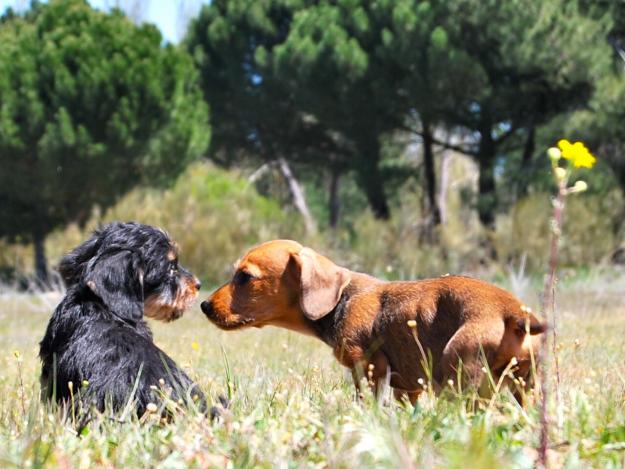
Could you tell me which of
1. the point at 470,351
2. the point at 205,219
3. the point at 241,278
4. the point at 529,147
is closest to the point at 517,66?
the point at 529,147

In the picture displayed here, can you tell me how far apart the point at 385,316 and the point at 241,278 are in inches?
37.9

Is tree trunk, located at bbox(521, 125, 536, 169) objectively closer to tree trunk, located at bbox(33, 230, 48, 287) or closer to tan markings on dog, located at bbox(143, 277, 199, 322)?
tree trunk, located at bbox(33, 230, 48, 287)

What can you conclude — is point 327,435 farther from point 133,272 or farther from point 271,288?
point 271,288

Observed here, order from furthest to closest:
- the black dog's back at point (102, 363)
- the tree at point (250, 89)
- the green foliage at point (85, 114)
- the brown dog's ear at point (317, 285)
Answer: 1. the tree at point (250, 89)
2. the green foliage at point (85, 114)
3. the brown dog's ear at point (317, 285)
4. the black dog's back at point (102, 363)

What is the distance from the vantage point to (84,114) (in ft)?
75.6

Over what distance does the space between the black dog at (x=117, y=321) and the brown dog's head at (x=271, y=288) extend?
24 cm

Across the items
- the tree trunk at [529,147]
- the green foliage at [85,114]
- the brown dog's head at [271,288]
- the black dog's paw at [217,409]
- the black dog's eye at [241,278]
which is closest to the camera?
the black dog's paw at [217,409]

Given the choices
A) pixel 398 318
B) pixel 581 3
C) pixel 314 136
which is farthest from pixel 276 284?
pixel 314 136

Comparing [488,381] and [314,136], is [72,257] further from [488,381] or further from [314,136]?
[314,136]

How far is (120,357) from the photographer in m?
4.28

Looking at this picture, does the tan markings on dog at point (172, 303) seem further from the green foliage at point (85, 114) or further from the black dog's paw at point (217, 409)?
the green foliage at point (85, 114)

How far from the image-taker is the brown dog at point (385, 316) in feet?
14.4

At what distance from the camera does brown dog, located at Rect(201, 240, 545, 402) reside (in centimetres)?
439

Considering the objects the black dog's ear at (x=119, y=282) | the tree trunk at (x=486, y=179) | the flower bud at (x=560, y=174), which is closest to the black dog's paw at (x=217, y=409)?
the black dog's ear at (x=119, y=282)
